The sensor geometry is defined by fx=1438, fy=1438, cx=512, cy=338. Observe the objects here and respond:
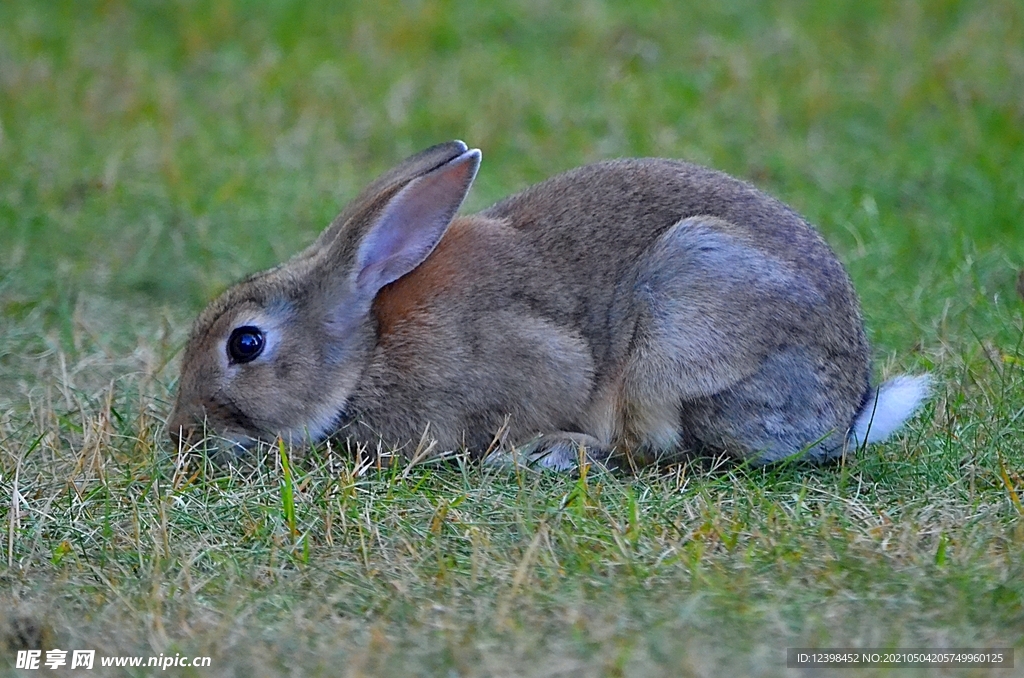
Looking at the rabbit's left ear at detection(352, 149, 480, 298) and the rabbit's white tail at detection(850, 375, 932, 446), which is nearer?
the rabbit's white tail at detection(850, 375, 932, 446)

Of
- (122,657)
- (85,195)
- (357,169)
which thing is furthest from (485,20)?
(122,657)

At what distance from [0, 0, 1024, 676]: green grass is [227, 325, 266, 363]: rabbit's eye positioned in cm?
37

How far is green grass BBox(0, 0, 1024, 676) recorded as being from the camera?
3.46m


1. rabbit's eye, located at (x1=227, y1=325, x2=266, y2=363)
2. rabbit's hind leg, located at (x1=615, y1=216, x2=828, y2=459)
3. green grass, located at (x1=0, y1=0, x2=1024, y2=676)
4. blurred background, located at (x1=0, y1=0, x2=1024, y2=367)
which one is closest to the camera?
green grass, located at (x1=0, y1=0, x2=1024, y2=676)

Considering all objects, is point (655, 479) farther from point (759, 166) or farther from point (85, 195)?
point (85, 195)

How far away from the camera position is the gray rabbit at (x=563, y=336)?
181 inches

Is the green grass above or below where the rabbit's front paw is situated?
above

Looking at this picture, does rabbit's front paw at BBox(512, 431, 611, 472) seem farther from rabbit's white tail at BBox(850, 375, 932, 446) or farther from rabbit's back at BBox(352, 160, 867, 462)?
rabbit's white tail at BBox(850, 375, 932, 446)

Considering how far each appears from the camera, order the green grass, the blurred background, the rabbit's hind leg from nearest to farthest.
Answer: the green grass, the rabbit's hind leg, the blurred background

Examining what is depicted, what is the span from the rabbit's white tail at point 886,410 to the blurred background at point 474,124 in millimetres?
757

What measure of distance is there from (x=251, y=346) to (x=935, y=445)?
2240 mm

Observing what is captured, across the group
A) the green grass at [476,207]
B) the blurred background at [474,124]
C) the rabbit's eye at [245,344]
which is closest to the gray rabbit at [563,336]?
the rabbit's eye at [245,344]

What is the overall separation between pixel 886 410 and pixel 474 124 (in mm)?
3803

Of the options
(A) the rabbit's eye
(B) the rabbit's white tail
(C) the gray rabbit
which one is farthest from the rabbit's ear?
(B) the rabbit's white tail
